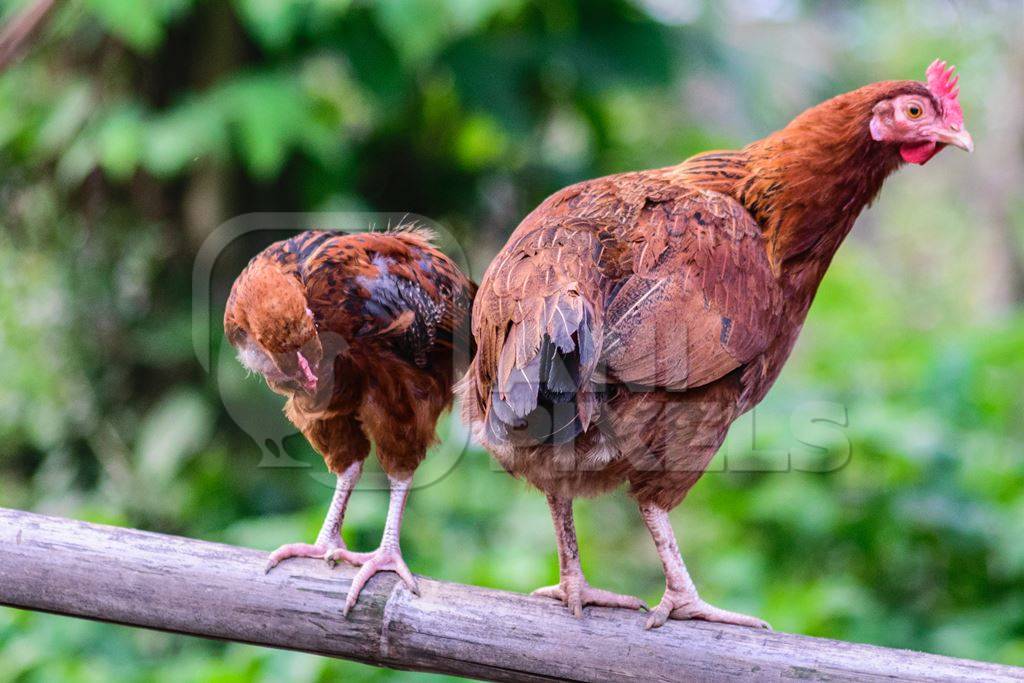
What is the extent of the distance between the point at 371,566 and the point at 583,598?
1.27 feet

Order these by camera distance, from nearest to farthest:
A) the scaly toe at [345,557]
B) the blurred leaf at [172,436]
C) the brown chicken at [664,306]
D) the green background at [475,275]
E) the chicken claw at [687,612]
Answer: the brown chicken at [664,306] → the chicken claw at [687,612] → the scaly toe at [345,557] → the green background at [475,275] → the blurred leaf at [172,436]

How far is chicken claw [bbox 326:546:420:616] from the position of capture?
175cm

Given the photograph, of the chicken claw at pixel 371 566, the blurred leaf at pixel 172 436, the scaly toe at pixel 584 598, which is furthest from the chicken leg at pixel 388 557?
the blurred leaf at pixel 172 436

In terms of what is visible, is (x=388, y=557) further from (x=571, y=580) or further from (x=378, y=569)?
(x=571, y=580)

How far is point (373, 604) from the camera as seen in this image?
68.7 inches

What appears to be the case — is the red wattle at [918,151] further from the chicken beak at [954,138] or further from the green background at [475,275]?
the green background at [475,275]

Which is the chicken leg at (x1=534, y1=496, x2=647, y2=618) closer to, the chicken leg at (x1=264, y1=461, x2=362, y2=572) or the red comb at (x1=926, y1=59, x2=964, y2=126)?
the chicken leg at (x1=264, y1=461, x2=362, y2=572)

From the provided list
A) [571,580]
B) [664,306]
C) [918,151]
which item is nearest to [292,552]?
[571,580]

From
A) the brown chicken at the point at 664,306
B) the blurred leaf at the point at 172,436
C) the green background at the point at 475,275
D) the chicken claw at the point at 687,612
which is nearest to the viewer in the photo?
the brown chicken at the point at 664,306

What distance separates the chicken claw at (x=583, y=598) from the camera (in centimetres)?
172

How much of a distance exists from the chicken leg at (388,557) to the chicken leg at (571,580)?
0.26 metres

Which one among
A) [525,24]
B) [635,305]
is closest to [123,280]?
[525,24]

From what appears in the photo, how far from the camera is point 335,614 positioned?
1743mm

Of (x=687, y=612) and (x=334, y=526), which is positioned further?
(x=334, y=526)
